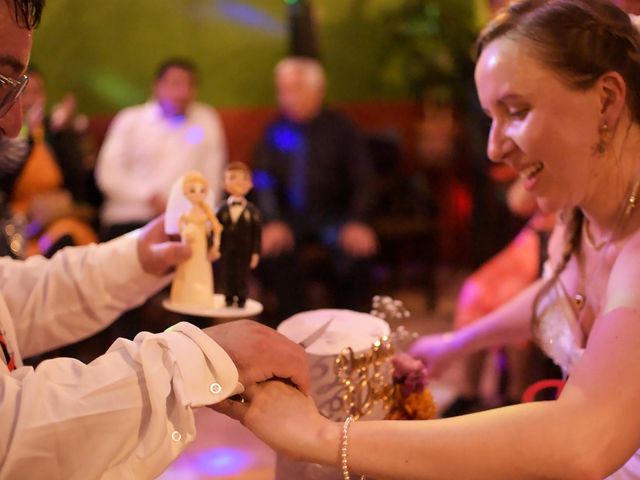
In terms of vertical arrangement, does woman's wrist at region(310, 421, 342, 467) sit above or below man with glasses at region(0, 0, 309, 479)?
below

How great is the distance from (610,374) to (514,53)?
1.70 ft

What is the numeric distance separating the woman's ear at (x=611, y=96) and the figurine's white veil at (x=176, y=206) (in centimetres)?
65

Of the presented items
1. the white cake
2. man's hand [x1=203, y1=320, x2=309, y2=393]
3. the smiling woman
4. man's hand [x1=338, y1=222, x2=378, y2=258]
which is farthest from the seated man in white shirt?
man's hand [x1=203, y1=320, x2=309, y2=393]

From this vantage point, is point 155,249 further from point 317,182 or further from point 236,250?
point 317,182

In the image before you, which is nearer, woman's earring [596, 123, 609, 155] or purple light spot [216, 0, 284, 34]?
woman's earring [596, 123, 609, 155]

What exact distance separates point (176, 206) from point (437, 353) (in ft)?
2.15

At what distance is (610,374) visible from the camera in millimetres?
→ 1084

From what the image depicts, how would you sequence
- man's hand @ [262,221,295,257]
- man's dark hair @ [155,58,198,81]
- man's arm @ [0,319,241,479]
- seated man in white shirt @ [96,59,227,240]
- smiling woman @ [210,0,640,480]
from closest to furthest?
1. man's arm @ [0,319,241,479]
2. smiling woman @ [210,0,640,480]
3. man's hand @ [262,221,295,257]
4. seated man in white shirt @ [96,59,227,240]
5. man's dark hair @ [155,58,198,81]

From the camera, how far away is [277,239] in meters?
4.00

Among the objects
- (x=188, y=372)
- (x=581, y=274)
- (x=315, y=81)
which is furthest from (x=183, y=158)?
(x=188, y=372)

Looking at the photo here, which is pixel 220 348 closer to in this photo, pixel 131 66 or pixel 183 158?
pixel 183 158

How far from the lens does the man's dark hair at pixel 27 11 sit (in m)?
1.14

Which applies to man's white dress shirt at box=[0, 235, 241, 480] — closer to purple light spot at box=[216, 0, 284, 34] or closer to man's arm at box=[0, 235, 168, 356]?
man's arm at box=[0, 235, 168, 356]

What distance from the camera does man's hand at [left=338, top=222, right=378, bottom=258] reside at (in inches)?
167
